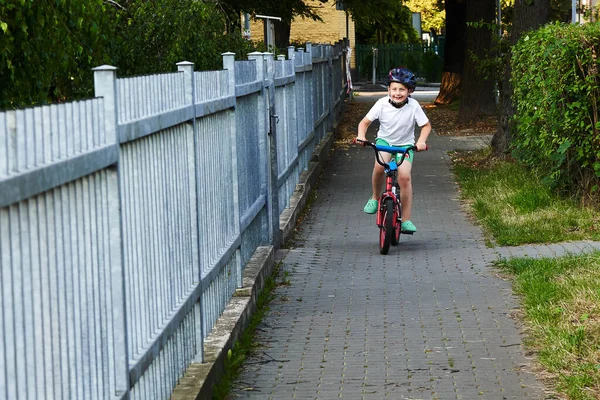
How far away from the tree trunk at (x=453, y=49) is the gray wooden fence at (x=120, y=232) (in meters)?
26.5

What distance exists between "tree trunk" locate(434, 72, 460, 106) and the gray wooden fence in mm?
27993

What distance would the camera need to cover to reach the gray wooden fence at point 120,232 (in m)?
2.97

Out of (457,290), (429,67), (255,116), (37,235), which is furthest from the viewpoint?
(429,67)

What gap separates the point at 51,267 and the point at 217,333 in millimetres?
3536

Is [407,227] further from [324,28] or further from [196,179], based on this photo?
[324,28]

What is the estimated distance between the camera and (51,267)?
322cm

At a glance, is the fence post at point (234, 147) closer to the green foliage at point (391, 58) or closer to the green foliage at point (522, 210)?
the green foliage at point (522, 210)

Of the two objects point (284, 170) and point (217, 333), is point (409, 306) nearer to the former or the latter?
point (217, 333)

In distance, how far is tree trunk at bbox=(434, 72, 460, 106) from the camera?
118ft

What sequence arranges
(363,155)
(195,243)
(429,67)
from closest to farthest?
(195,243), (363,155), (429,67)

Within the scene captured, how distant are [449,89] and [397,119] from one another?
84.6ft

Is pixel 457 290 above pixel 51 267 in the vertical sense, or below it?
below

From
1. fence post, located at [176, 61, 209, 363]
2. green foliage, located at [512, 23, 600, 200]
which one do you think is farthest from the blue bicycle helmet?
fence post, located at [176, 61, 209, 363]

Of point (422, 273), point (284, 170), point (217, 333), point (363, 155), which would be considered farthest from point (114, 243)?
point (363, 155)
